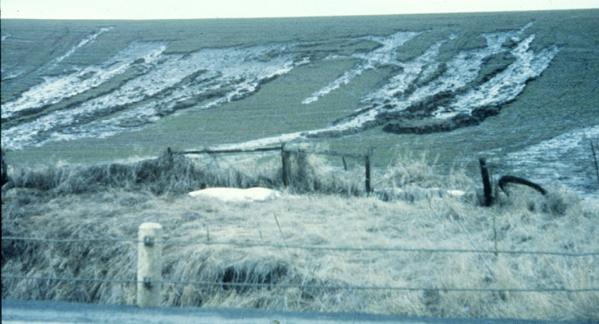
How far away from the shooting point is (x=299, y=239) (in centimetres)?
944

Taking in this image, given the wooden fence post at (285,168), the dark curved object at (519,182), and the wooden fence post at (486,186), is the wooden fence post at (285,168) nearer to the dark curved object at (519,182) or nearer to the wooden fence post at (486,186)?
the wooden fence post at (486,186)

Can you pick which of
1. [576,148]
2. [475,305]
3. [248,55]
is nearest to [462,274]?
[475,305]

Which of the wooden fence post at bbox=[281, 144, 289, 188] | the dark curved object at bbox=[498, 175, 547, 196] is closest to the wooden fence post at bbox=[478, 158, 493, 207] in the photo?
the dark curved object at bbox=[498, 175, 547, 196]

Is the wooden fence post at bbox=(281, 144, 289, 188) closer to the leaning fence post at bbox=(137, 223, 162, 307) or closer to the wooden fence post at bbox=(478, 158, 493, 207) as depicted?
the wooden fence post at bbox=(478, 158, 493, 207)

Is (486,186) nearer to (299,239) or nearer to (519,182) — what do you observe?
(519,182)

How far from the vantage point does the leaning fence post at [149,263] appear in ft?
17.1

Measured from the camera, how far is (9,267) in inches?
348

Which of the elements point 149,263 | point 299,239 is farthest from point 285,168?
point 149,263

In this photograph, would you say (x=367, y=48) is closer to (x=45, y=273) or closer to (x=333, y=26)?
(x=333, y=26)

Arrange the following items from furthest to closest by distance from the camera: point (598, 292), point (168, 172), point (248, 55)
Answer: point (248, 55) < point (168, 172) < point (598, 292)

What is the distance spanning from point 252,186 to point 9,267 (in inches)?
217

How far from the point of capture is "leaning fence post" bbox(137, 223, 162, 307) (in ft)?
17.1

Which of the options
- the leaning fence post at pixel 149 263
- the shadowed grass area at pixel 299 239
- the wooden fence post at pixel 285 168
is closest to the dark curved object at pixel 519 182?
the shadowed grass area at pixel 299 239

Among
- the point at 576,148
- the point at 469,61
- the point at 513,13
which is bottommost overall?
the point at 576,148
